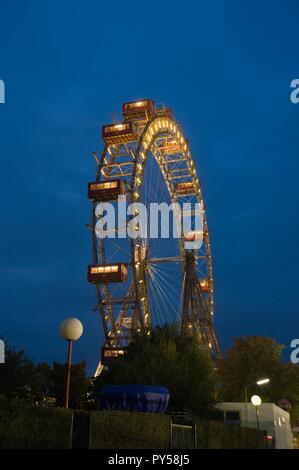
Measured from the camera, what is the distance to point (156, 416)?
13.9m

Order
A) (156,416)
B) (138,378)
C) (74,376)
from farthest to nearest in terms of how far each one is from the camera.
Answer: (74,376) → (138,378) → (156,416)

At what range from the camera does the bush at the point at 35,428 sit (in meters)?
8.88

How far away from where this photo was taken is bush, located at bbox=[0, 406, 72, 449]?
888 cm

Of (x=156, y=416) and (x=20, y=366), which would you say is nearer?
(x=156, y=416)

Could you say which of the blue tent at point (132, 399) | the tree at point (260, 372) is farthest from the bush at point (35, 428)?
the tree at point (260, 372)

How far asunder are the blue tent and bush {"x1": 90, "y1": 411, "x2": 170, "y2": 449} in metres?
3.50

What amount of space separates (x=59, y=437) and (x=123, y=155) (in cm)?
3696

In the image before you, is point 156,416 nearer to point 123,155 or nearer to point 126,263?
point 126,263

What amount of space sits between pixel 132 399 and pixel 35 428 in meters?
8.82

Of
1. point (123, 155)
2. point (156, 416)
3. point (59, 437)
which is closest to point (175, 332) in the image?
point (123, 155)

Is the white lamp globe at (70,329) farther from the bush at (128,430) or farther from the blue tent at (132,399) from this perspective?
the blue tent at (132,399)

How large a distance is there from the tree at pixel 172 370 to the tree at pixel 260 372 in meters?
15.4

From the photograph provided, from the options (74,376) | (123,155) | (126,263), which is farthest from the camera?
(74,376)

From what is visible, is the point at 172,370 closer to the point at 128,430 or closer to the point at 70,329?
the point at 128,430
